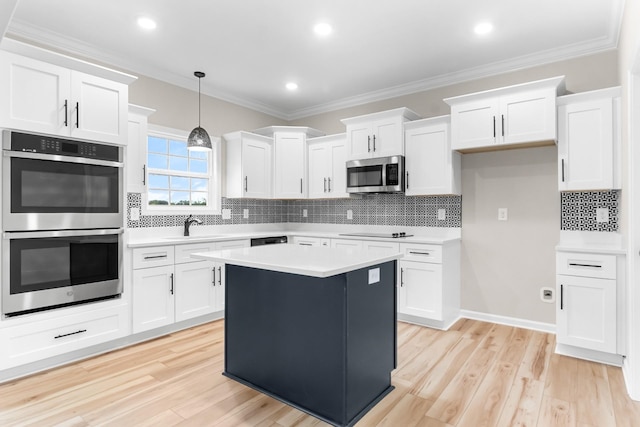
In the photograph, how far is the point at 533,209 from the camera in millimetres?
3531

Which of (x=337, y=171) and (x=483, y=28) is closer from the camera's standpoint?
(x=483, y=28)

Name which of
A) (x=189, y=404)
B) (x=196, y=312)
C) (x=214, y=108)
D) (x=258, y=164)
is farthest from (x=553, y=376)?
(x=214, y=108)

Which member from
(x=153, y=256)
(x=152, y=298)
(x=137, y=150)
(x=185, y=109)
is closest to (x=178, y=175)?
(x=185, y=109)

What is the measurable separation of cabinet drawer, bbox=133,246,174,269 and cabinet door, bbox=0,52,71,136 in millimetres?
1115

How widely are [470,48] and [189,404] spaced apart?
12.0 ft

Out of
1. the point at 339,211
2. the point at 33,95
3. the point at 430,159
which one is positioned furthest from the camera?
the point at 339,211

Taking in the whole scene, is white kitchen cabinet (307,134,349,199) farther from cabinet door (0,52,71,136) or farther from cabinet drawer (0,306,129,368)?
cabinet door (0,52,71,136)

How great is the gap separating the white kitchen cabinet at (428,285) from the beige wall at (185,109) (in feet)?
8.79

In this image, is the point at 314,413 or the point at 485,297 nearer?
the point at 314,413

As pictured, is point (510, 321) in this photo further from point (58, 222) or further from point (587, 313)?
point (58, 222)

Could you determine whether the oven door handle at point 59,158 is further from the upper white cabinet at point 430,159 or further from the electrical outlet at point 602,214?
the electrical outlet at point 602,214

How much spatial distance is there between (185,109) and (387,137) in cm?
233

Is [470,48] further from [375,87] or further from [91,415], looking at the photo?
[91,415]

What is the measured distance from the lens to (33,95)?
2514mm
